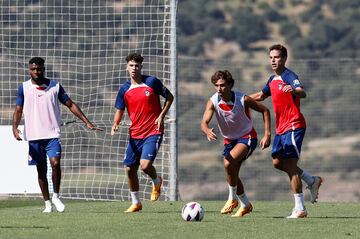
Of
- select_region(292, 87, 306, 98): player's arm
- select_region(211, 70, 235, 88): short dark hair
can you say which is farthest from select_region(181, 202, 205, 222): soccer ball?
select_region(292, 87, 306, 98): player's arm

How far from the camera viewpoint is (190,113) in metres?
27.1

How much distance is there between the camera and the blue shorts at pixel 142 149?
1667 centimetres

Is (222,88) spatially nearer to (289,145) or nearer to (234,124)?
(234,124)

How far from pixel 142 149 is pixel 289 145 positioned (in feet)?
7.42

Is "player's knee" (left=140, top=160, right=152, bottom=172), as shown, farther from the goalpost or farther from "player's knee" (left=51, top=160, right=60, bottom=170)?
the goalpost

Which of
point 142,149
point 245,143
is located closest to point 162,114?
point 142,149

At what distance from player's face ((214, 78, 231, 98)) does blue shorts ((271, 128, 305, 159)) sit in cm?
80

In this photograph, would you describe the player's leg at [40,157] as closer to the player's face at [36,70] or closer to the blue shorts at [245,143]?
the player's face at [36,70]

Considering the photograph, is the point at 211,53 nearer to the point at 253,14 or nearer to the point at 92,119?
the point at 253,14

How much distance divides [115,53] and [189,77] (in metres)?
4.55

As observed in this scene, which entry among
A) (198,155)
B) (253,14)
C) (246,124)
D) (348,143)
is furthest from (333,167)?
(253,14)

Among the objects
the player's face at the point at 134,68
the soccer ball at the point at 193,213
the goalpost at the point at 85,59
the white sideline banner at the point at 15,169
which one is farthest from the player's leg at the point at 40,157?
the goalpost at the point at 85,59

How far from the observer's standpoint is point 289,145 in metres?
15.3

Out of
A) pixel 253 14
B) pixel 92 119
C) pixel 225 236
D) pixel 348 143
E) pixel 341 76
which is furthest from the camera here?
pixel 253 14
